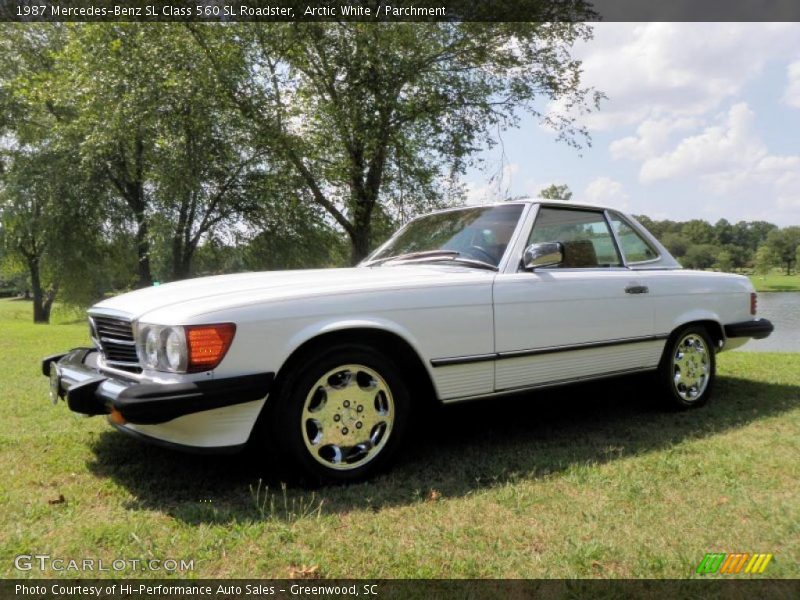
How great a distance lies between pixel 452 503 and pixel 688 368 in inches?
118

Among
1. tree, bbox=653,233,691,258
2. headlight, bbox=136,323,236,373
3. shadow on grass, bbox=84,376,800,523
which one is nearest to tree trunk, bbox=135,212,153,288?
tree, bbox=653,233,691,258

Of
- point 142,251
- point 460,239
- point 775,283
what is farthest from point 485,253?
point 775,283

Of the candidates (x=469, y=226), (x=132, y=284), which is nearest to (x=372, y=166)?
(x=469, y=226)

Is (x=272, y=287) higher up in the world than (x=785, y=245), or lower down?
lower down

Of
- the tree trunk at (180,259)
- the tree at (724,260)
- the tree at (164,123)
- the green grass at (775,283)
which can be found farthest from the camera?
the green grass at (775,283)

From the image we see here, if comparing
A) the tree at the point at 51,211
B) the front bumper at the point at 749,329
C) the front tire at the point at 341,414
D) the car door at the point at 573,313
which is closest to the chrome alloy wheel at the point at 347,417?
the front tire at the point at 341,414

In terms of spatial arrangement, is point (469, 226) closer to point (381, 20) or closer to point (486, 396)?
point (486, 396)

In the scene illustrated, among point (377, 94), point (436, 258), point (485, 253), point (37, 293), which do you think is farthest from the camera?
point (37, 293)

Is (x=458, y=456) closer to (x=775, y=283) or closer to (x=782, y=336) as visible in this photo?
(x=782, y=336)

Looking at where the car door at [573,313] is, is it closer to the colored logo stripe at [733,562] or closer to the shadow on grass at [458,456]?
the shadow on grass at [458,456]

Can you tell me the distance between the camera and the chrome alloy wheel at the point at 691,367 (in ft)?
16.3

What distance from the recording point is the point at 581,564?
243 cm

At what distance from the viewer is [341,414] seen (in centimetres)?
328

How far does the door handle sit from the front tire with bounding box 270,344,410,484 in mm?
2094
